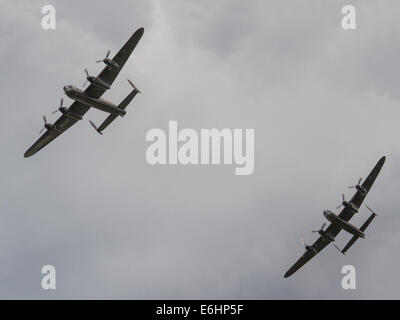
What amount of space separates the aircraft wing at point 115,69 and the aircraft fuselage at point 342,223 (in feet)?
110

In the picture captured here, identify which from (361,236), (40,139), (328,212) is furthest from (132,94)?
(361,236)

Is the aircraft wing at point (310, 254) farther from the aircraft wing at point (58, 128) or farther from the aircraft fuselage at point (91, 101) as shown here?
the aircraft wing at point (58, 128)

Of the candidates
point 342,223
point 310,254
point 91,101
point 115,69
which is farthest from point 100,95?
point 310,254

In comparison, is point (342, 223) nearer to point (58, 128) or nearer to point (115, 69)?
point (115, 69)

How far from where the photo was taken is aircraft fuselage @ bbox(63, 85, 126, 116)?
8069cm

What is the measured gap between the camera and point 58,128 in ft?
293

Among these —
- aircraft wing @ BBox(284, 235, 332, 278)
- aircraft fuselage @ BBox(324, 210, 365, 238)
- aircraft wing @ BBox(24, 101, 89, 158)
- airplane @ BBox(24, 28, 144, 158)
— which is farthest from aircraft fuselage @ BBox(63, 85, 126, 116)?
aircraft wing @ BBox(284, 235, 332, 278)

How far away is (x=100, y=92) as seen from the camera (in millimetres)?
83375

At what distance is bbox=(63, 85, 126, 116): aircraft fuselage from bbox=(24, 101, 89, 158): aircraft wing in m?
3.34

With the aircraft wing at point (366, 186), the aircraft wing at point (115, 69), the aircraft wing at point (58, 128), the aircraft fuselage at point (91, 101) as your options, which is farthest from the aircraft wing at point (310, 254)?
the aircraft wing at point (58, 128)

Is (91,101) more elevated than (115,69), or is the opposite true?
→ (115,69)

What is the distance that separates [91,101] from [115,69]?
198 inches
